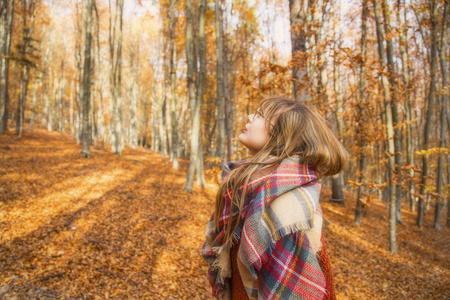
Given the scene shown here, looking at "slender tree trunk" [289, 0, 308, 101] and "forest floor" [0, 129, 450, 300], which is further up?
"slender tree trunk" [289, 0, 308, 101]

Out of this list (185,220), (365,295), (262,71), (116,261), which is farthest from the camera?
(185,220)

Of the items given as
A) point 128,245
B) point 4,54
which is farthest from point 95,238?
point 4,54

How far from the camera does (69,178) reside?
8625 mm

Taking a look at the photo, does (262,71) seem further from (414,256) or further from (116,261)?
(414,256)

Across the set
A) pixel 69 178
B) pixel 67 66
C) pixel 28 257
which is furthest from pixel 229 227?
pixel 67 66

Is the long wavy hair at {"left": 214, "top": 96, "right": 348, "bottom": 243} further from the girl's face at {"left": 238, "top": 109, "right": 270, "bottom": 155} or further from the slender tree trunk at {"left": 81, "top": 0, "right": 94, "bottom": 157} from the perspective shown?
the slender tree trunk at {"left": 81, "top": 0, "right": 94, "bottom": 157}

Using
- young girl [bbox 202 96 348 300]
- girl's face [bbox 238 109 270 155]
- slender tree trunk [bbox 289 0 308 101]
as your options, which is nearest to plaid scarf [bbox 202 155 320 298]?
young girl [bbox 202 96 348 300]

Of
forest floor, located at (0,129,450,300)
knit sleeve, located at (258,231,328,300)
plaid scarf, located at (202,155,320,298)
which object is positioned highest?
plaid scarf, located at (202,155,320,298)

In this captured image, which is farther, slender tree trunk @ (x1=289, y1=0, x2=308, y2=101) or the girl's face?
slender tree trunk @ (x1=289, y1=0, x2=308, y2=101)

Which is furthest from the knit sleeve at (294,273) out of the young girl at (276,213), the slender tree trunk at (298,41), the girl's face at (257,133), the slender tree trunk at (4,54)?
the slender tree trunk at (4,54)

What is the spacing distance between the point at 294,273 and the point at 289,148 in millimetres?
579

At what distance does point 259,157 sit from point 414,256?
855 centimetres

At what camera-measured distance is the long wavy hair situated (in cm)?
124

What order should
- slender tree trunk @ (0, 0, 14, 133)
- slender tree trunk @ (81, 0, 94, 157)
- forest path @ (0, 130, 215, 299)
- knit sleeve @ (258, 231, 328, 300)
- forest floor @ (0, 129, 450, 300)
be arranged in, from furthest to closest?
slender tree trunk @ (0, 0, 14, 133) < slender tree trunk @ (81, 0, 94, 157) < forest floor @ (0, 129, 450, 300) < forest path @ (0, 130, 215, 299) < knit sleeve @ (258, 231, 328, 300)
